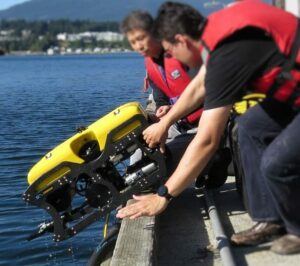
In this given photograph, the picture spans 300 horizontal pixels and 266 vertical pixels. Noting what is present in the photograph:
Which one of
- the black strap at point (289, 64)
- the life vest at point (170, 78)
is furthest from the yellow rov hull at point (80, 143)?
the black strap at point (289, 64)

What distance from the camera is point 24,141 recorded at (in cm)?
1680

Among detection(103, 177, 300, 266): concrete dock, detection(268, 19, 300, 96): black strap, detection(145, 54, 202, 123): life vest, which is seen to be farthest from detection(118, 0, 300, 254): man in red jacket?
detection(145, 54, 202, 123): life vest

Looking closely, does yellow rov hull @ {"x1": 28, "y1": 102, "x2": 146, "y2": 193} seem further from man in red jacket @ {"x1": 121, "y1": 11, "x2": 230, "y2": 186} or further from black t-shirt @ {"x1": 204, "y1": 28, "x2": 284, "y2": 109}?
black t-shirt @ {"x1": 204, "y1": 28, "x2": 284, "y2": 109}

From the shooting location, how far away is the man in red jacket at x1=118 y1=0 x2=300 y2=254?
11.8ft

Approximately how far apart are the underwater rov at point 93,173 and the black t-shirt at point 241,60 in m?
1.45

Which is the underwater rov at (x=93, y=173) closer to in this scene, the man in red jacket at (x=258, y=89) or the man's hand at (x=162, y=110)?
the man's hand at (x=162, y=110)

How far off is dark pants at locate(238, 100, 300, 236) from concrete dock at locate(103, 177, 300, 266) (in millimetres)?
247

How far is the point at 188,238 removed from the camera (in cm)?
477

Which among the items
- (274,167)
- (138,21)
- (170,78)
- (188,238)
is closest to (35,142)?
(170,78)

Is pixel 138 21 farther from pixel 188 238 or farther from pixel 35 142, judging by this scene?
pixel 35 142

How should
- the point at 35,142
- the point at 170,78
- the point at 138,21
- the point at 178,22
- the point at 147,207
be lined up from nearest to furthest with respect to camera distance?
the point at 178,22 < the point at 147,207 < the point at 138,21 < the point at 170,78 < the point at 35,142

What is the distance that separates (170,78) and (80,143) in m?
1.09

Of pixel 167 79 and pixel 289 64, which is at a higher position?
pixel 289 64

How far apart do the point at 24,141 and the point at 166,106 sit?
37.2 ft
